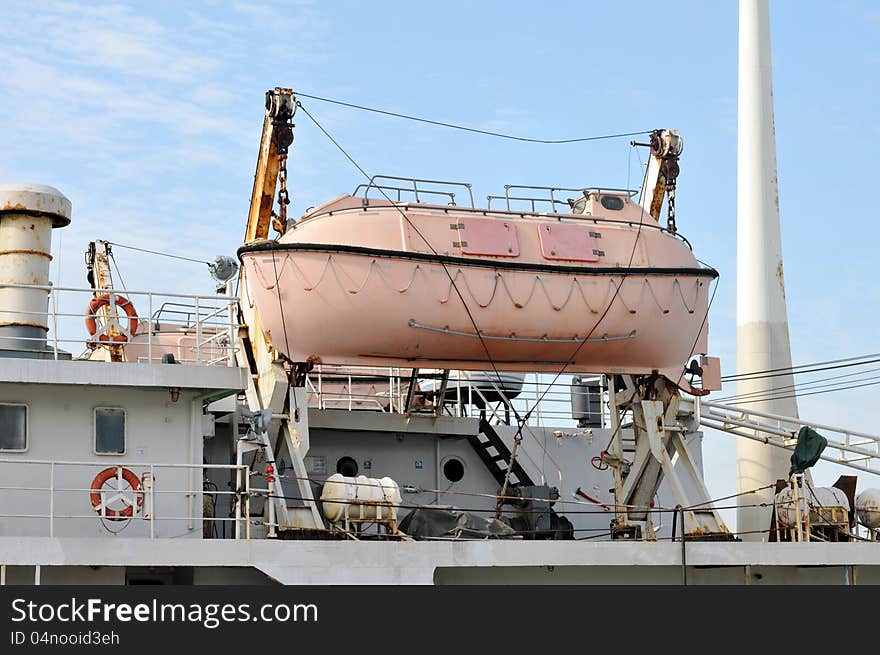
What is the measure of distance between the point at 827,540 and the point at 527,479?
20.4 ft

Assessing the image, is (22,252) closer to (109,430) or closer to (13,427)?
(13,427)

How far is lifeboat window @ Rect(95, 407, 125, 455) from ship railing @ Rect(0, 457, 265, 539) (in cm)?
27

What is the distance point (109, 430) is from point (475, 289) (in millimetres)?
6048

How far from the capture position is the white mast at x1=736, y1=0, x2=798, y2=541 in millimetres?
36000

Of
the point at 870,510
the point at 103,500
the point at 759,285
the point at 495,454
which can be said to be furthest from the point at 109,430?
the point at 759,285

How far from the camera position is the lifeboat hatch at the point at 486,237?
2195cm

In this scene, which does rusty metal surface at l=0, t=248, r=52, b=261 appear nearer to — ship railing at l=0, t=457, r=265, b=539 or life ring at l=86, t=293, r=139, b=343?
life ring at l=86, t=293, r=139, b=343

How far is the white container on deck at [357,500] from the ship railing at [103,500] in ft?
3.91

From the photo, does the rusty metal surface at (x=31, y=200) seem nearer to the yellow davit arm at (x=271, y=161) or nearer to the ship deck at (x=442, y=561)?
the yellow davit arm at (x=271, y=161)

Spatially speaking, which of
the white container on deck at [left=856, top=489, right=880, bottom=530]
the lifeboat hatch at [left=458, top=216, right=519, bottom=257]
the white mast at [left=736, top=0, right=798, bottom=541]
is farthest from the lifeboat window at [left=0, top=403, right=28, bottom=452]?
the white mast at [left=736, top=0, right=798, bottom=541]

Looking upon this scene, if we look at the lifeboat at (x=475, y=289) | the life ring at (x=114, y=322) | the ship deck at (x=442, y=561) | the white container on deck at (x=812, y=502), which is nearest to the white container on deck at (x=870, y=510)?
the white container on deck at (x=812, y=502)

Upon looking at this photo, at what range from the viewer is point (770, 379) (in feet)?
118

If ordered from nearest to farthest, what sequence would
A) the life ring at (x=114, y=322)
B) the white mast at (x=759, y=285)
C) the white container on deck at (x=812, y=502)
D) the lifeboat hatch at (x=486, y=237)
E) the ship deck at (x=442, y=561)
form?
1. the ship deck at (x=442, y=561)
2. the lifeboat hatch at (x=486, y=237)
3. the white container on deck at (x=812, y=502)
4. the life ring at (x=114, y=322)
5. the white mast at (x=759, y=285)

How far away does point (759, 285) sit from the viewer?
36.1 m
